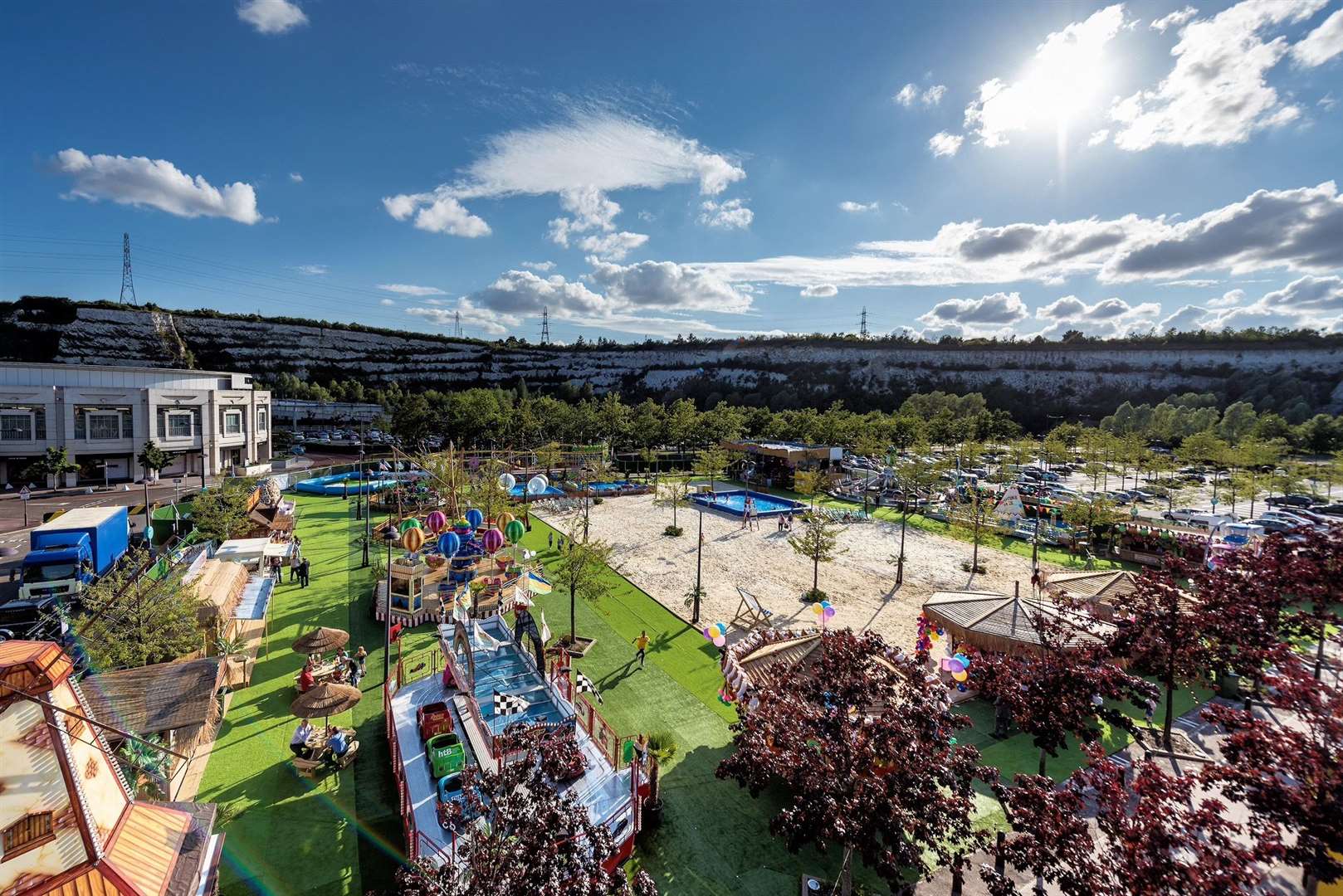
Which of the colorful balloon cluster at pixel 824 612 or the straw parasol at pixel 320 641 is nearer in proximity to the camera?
the straw parasol at pixel 320 641

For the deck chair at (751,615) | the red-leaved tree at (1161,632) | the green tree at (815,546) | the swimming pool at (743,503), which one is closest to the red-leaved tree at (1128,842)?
the red-leaved tree at (1161,632)

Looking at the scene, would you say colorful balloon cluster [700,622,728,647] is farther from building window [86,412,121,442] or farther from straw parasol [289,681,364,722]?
building window [86,412,121,442]

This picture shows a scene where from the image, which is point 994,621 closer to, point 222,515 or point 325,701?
point 325,701

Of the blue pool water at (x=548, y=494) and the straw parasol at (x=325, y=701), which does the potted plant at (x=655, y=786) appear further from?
the blue pool water at (x=548, y=494)

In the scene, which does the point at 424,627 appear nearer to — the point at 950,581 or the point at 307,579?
the point at 307,579

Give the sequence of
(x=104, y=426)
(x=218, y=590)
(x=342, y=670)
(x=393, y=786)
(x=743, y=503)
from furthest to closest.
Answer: (x=104, y=426)
(x=743, y=503)
(x=218, y=590)
(x=342, y=670)
(x=393, y=786)

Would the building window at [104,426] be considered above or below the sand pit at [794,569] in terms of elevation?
above

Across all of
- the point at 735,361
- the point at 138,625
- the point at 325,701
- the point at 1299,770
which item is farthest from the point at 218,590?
the point at 735,361
